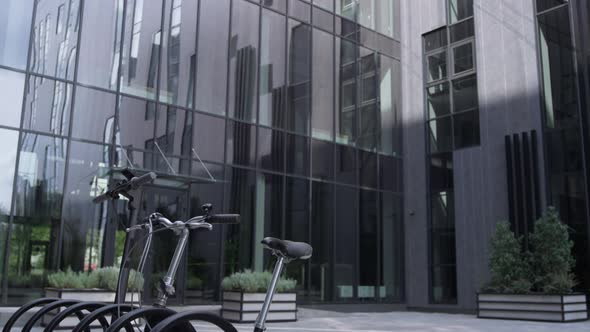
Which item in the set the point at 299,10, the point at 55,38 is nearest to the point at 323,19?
the point at 299,10

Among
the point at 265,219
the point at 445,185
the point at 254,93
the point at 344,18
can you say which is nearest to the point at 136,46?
the point at 254,93

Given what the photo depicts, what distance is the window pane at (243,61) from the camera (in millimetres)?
13852

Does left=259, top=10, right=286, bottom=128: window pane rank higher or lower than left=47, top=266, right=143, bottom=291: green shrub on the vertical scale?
higher

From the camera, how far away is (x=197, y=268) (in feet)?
40.8

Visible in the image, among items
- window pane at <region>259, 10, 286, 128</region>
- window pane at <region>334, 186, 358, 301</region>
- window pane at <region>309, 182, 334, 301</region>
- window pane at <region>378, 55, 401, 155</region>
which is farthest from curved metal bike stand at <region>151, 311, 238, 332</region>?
window pane at <region>378, 55, 401, 155</region>

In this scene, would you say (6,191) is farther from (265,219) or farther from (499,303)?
(499,303)

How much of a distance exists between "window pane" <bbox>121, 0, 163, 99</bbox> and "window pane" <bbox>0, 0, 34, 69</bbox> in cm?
198

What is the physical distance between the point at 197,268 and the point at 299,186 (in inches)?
146

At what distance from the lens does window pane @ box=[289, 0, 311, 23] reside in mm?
15510

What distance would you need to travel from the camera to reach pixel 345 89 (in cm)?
1638

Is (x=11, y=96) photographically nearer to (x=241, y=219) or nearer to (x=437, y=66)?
(x=241, y=219)

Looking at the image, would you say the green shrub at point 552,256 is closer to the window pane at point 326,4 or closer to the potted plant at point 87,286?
the window pane at point 326,4

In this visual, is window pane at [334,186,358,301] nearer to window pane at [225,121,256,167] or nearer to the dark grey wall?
the dark grey wall

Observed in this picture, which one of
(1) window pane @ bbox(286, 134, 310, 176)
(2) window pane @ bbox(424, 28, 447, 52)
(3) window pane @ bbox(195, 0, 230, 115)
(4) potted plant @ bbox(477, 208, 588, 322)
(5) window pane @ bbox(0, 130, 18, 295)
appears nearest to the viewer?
(5) window pane @ bbox(0, 130, 18, 295)
